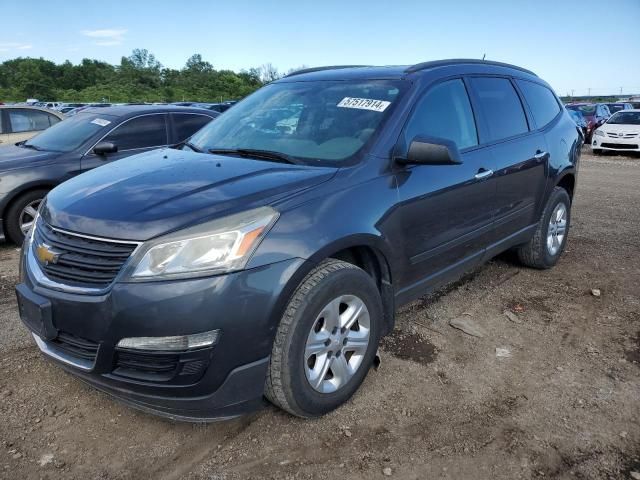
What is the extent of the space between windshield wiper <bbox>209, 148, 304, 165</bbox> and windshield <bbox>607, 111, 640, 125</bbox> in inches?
652

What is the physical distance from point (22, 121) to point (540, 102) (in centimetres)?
822

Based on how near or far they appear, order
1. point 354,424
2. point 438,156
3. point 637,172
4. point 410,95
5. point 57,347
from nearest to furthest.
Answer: point 57,347
point 354,424
point 438,156
point 410,95
point 637,172

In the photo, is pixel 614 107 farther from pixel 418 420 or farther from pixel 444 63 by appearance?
pixel 418 420

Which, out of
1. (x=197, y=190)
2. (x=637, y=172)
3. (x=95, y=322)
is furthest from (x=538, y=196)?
(x=637, y=172)

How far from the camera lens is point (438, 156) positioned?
9.39 ft

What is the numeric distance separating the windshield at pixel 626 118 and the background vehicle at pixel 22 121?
15.6 meters

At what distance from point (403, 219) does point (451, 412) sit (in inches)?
41.6

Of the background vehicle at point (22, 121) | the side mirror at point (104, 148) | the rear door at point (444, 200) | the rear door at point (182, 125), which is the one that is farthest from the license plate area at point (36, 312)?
the background vehicle at point (22, 121)

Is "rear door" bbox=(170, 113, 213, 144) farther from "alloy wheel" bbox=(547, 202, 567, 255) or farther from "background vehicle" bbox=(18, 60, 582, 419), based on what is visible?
"alloy wheel" bbox=(547, 202, 567, 255)

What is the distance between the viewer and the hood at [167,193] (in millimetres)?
2309

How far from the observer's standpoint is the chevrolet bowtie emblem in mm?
2439

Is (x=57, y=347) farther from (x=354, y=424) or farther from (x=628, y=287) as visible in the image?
(x=628, y=287)

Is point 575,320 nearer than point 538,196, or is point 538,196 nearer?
point 575,320

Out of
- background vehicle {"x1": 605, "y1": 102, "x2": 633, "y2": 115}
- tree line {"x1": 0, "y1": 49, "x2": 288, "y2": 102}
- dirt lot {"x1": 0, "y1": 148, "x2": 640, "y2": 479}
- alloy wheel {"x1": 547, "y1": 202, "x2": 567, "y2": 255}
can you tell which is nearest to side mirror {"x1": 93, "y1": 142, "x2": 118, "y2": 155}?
dirt lot {"x1": 0, "y1": 148, "x2": 640, "y2": 479}
